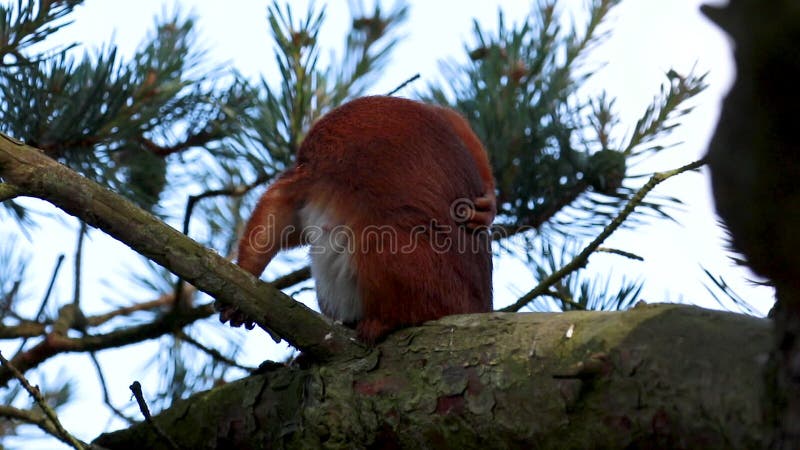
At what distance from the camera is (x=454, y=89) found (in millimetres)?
2785

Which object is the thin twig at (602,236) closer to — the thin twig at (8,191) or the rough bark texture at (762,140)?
the rough bark texture at (762,140)

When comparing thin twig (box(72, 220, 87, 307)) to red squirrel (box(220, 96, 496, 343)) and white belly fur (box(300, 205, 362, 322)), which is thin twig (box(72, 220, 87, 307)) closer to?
red squirrel (box(220, 96, 496, 343))

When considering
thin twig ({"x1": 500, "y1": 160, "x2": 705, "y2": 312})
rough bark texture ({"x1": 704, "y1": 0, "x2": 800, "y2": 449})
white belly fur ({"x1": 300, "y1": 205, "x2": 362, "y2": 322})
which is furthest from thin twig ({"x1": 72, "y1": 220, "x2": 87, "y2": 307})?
rough bark texture ({"x1": 704, "y1": 0, "x2": 800, "y2": 449})

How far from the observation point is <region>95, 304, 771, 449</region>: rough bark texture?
1.20 meters

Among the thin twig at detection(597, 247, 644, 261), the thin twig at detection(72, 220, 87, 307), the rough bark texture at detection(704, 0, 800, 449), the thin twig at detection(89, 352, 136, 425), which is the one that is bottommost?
the rough bark texture at detection(704, 0, 800, 449)

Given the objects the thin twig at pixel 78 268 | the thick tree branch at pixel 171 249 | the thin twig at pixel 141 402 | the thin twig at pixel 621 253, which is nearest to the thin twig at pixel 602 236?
the thin twig at pixel 621 253

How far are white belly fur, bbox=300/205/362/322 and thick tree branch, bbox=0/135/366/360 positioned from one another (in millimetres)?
333

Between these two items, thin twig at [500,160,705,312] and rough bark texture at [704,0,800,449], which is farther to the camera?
thin twig at [500,160,705,312]

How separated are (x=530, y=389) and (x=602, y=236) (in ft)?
1.53

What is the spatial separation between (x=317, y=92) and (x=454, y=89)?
47cm

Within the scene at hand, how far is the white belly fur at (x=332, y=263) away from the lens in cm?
196

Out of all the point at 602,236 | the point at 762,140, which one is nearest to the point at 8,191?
the point at 602,236

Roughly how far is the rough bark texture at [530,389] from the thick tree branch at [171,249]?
0.07m

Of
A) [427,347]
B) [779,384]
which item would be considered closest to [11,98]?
[427,347]
